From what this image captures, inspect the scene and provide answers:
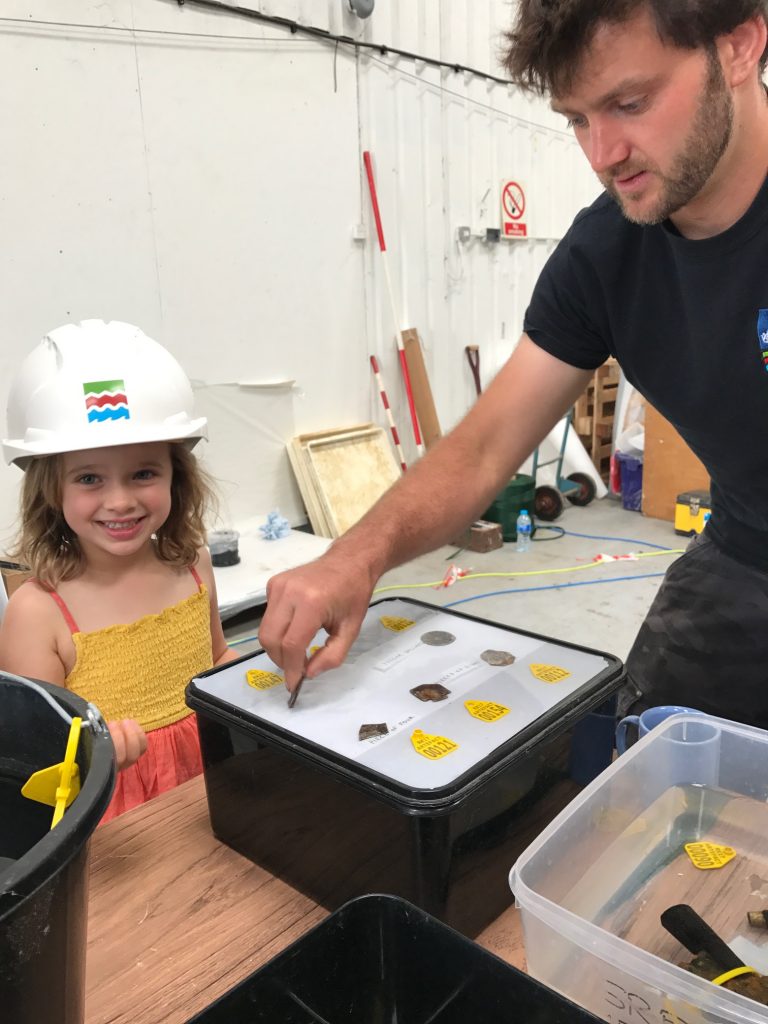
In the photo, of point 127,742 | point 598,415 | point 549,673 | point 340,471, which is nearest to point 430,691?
point 549,673

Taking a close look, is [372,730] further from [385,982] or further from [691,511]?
[691,511]

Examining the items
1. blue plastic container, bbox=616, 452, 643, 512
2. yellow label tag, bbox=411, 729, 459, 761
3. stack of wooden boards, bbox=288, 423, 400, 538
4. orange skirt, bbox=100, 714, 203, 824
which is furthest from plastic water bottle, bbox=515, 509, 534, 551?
yellow label tag, bbox=411, 729, 459, 761

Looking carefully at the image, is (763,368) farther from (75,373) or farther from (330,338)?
(330,338)

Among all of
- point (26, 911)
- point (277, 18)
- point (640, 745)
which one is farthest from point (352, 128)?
point (26, 911)

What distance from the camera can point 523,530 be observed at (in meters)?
3.85

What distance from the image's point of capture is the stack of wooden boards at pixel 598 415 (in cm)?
485

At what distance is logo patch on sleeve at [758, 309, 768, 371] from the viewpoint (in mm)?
1129

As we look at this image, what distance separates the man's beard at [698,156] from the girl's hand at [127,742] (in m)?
0.92

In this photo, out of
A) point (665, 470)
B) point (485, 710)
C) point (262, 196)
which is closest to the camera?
point (485, 710)

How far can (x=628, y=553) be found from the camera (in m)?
3.76

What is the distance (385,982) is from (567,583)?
117 inches

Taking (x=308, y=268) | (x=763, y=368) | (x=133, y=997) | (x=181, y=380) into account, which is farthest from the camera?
(x=308, y=268)

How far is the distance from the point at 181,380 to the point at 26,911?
99cm

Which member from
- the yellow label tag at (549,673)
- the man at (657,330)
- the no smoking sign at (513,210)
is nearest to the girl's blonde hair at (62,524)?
the man at (657,330)
